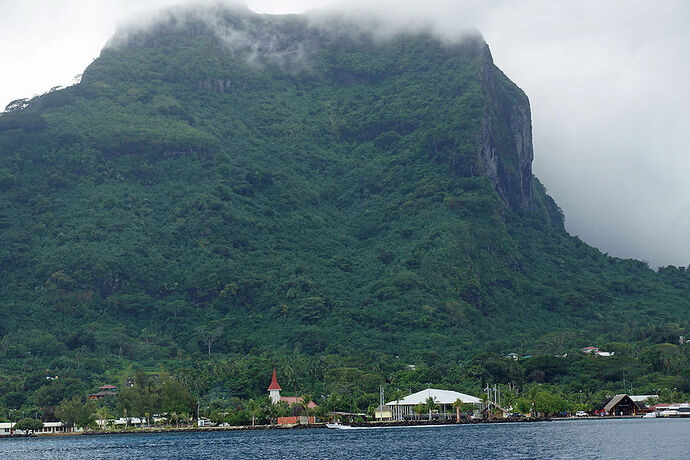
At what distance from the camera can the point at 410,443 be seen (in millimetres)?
103312

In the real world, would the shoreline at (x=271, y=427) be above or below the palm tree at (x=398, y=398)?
below

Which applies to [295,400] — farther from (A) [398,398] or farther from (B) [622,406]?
(B) [622,406]

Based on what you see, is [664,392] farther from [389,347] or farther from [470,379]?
[389,347]

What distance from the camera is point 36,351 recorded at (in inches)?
7362

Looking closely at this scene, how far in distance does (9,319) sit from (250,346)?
161 ft

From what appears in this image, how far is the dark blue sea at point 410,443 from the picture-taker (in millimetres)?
86188

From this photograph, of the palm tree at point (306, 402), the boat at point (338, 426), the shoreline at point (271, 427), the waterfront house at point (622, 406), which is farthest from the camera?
the palm tree at point (306, 402)

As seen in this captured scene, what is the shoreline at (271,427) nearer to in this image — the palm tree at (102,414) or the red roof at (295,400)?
the palm tree at (102,414)

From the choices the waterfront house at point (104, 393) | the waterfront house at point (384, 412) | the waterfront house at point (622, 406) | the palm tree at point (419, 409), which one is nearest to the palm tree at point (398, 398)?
the waterfront house at point (384, 412)

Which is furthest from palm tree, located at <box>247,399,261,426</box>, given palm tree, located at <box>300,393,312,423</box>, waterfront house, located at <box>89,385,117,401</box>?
waterfront house, located at <box>89,385,117,401</box>

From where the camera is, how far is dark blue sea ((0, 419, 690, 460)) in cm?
8619

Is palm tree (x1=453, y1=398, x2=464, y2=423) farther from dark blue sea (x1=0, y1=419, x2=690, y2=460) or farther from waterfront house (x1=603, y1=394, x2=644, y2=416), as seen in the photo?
waterfront house (x1=603, y1=394, x2=644, y2=416)

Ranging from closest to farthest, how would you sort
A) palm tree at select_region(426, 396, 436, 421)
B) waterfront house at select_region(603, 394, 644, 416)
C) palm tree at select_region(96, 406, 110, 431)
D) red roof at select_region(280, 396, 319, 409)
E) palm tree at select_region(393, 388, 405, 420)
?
1. palm tree at select_region(426, 396, 436, 421)
2. waterfront house at select_region(603, 394, 644, 416)
3. palm tree at select_region(393, 388, 405, 420)
4. palm tree at select_region(96, 406, 110, 431)
5. red roof at select_region(280, 396, 319, 409)

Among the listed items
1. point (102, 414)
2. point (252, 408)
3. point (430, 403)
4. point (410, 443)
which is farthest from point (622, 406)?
point (102, 414)
